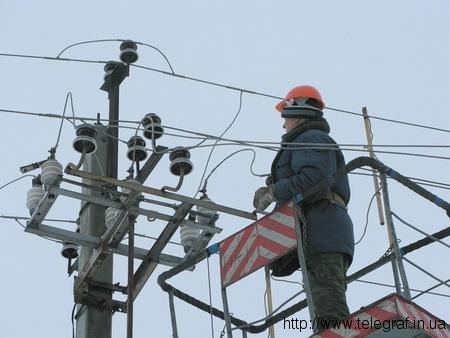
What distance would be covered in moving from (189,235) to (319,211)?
2.60 meters

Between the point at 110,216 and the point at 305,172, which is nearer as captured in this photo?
the point at 305,172

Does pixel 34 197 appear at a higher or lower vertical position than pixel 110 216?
higher

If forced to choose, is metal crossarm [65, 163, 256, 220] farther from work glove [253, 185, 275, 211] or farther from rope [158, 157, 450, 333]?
rope [158, 157, 450, 333]

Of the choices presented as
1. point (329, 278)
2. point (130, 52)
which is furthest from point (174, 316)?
point (130, 52)

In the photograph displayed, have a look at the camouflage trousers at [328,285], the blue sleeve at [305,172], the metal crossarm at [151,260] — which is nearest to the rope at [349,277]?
the blue sleeve at [305,172]

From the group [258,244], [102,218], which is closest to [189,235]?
[102,218]

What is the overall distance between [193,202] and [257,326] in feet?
5.68

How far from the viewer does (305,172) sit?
9625 millimetres

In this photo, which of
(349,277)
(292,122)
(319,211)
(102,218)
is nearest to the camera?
(319,211)

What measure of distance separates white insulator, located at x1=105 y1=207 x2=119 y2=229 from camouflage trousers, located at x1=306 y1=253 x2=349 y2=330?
2.57 metres

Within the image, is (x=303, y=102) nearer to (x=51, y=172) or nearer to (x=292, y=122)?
(x=292, y=122)

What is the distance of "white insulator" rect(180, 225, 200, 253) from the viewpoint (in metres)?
12.0

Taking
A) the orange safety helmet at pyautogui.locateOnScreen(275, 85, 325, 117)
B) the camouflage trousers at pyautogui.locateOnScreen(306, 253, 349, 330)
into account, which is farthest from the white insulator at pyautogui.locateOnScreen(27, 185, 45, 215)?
the camouflage trousers at pyautogui.locateOnScreen(306, 253, 349, 330)

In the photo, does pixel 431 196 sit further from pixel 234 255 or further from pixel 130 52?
pixel 130 52
